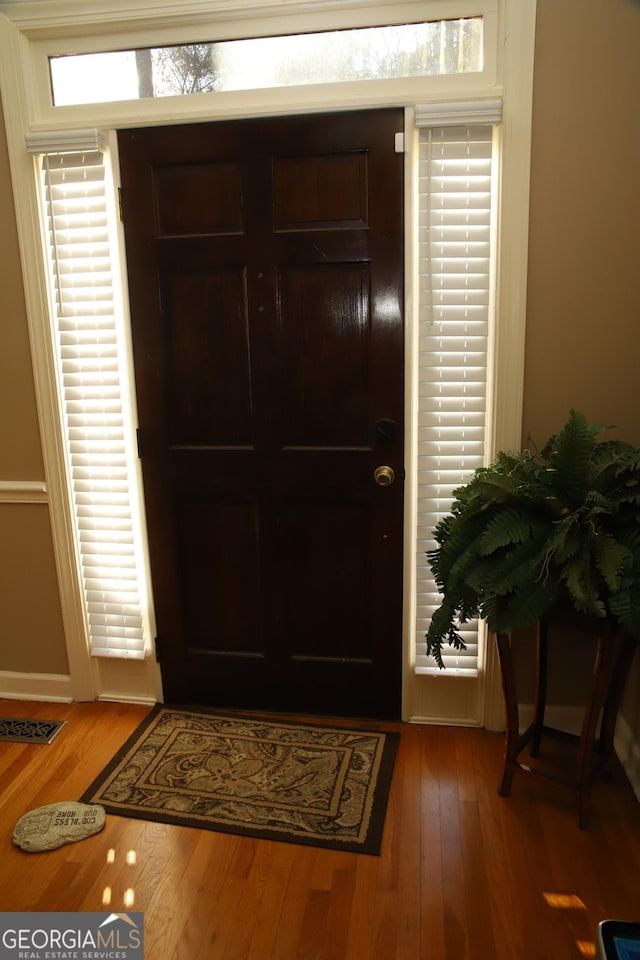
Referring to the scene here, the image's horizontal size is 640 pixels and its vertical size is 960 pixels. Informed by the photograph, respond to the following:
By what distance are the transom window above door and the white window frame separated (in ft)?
0.13

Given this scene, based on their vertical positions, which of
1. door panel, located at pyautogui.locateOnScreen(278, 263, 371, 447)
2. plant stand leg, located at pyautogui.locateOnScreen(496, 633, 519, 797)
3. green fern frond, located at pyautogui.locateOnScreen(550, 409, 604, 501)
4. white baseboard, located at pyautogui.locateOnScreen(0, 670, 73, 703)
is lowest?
white baseboard, located at pyautogui.locateOnScreen(0, 670, 73, 703)

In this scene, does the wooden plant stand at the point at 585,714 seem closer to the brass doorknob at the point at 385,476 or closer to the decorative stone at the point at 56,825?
the brass doorknob at the point at 385,476

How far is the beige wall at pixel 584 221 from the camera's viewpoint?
2.04 m

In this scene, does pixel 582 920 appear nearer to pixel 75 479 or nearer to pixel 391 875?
pixel 391 875

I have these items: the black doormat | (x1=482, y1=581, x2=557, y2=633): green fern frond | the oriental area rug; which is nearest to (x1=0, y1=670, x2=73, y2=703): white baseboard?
the black doormat

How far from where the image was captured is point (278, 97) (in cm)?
224

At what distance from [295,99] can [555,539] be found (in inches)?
66.4

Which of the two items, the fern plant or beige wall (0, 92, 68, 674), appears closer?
the fern plant

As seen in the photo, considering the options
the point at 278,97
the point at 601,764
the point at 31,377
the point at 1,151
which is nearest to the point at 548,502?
the point at 601,764

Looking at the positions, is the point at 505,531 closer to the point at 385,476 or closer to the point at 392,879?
the point at 385,476

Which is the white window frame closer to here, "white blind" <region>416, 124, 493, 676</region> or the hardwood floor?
"white blind" <region>416, 124, 493, 676</region>

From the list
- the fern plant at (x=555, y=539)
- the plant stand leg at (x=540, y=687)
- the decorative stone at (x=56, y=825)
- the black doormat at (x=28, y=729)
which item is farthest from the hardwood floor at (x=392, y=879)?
the fern plant at (x=555, y=539)

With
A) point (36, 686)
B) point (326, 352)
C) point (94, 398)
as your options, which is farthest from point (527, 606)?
point (36, 686)

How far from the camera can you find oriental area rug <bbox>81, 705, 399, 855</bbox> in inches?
82.4
